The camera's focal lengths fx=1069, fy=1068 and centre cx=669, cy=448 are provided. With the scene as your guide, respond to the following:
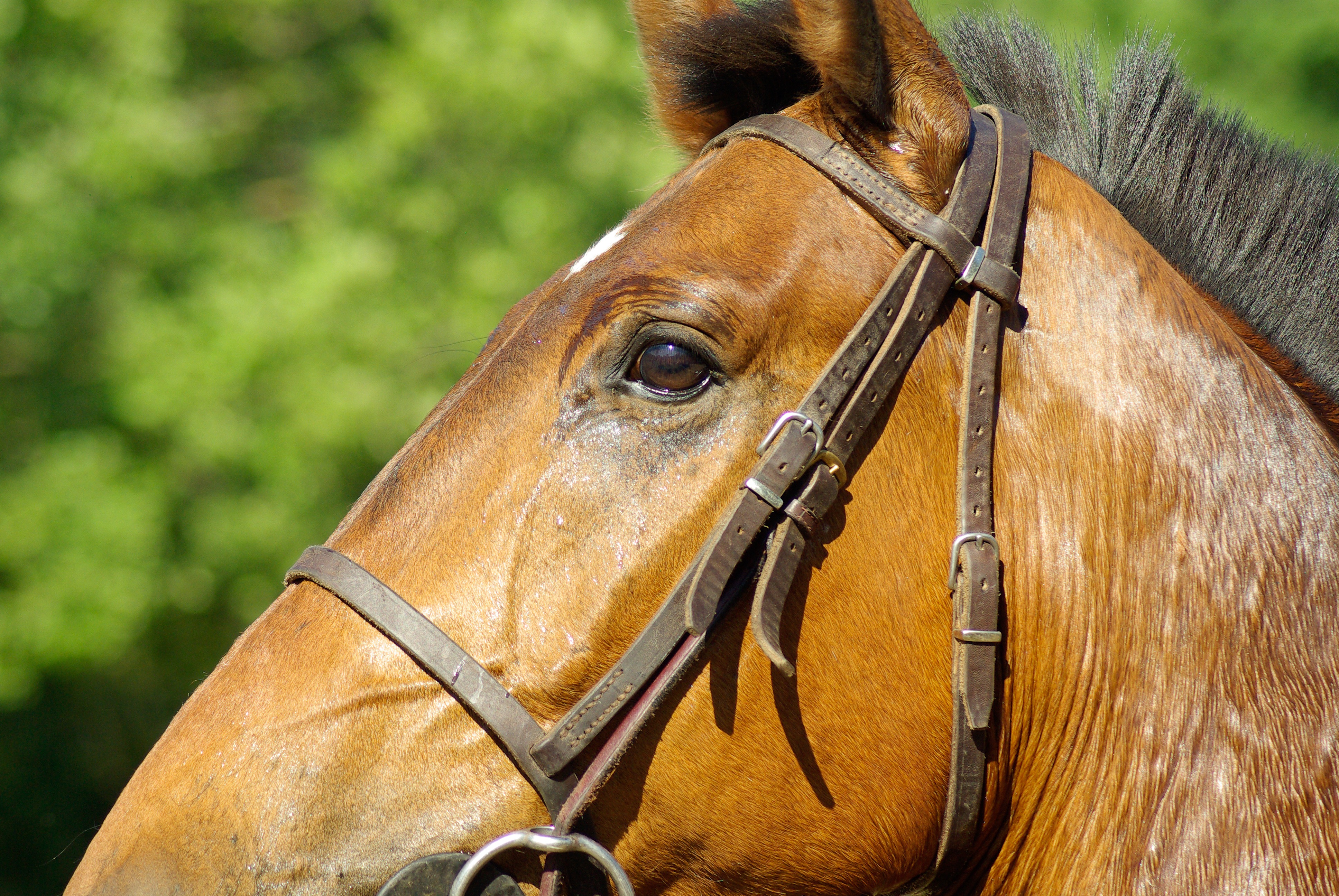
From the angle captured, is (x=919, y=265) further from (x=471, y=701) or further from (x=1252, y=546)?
(x=471, y=701)

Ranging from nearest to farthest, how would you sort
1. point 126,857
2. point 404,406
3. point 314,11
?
point 126,857, point 404,406, point 314,11

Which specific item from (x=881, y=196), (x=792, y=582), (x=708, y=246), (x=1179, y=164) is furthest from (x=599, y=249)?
(x=1179, y=164)

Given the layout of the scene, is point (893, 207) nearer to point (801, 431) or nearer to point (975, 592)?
point (801, 431)

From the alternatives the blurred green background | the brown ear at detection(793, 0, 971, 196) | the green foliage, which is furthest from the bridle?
the blurred green background

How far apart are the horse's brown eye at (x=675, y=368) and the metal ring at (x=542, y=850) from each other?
0.79m

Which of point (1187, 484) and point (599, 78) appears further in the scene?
point (599, 78)

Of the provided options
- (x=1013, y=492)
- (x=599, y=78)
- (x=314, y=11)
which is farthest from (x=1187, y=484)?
(x=314, y=11)

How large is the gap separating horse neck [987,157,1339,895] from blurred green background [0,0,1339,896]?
6.91 meters

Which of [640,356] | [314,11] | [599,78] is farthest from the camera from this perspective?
[314,11]

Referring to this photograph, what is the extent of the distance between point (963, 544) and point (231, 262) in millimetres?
8848

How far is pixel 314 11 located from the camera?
11.8 m

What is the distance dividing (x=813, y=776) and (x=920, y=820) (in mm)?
212

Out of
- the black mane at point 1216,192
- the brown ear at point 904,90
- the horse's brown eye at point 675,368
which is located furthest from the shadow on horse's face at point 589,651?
the black mane at point 1216,192

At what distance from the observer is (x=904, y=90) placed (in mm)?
2053
